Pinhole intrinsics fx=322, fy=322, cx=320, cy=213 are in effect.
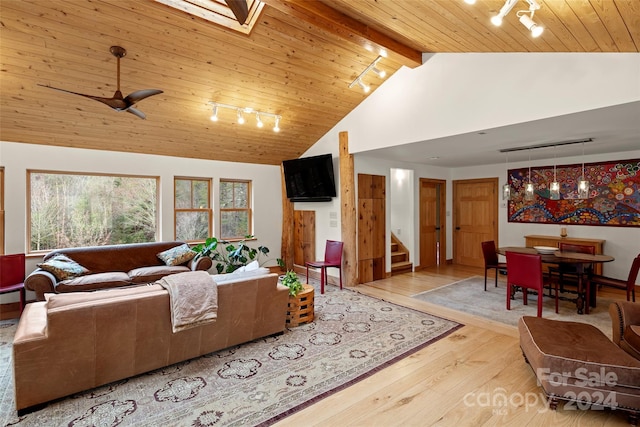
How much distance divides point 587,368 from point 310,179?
4.65 metres

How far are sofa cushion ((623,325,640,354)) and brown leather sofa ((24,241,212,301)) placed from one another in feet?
15.8

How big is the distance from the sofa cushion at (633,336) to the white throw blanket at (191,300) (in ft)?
10.3

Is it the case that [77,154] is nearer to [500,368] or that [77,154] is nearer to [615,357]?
[500,368]

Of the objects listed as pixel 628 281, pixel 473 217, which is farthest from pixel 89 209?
pixel 628 281

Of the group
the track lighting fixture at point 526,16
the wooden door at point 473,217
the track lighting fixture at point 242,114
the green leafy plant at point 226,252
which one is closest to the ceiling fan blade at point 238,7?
the track lighting fixture at point 526,16

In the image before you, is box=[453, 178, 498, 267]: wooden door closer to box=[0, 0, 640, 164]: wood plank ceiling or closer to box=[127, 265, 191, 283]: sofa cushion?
box=[0, 0, 640, 164]: wood plank ceiling

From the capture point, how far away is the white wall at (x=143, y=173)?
4.34 metres

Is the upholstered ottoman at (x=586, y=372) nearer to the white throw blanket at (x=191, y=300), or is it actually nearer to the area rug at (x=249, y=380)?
the area rug at (x=249, y=380)

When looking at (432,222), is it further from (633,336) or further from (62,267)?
(62,267)

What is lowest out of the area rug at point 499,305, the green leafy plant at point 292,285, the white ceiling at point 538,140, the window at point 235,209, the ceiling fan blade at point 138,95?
the area rug at point 499,305

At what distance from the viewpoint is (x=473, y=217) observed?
7.13 m

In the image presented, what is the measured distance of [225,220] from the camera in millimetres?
6289

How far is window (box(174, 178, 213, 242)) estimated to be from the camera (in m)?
5.80

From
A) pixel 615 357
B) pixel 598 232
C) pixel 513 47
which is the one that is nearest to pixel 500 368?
pixel 615 357
